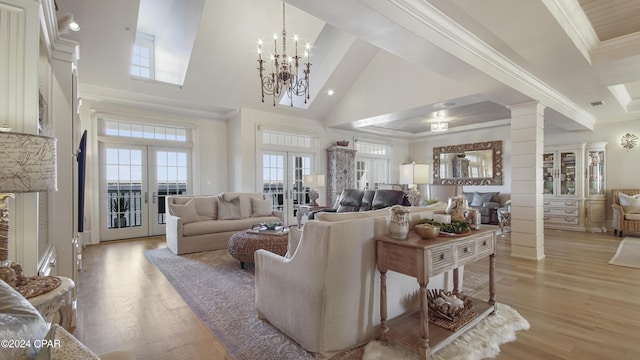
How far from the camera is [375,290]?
84.4 inches

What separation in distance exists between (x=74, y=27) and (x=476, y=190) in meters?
9.32

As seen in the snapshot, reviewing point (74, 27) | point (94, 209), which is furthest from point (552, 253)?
point (94, 209)

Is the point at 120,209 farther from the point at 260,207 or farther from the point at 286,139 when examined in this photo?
the point at 286,139

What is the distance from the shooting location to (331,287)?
1903 millimetres

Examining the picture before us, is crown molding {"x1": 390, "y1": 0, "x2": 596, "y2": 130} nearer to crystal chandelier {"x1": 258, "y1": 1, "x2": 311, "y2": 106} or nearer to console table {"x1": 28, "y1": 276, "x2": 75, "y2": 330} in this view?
crystal chandelier {"x1": 258, "y1": 1, "x2": 311, "y2": 106}

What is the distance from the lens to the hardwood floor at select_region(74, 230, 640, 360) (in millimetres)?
2111

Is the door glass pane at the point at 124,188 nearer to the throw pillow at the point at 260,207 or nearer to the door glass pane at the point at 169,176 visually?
the door glass pane at the point at 169,176

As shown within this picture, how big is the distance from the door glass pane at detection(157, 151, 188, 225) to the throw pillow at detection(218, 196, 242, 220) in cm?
175

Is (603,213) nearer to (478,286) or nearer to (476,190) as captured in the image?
(476,190)

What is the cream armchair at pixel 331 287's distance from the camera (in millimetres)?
1906

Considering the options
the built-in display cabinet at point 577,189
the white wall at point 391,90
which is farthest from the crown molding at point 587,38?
the built-in display cabinet at point 577,189

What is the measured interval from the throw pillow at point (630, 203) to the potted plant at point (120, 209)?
33.7ft

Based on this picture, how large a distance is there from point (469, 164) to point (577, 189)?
102 inches

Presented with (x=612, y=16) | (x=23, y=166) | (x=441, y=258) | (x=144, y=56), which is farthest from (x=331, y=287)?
(x=144, y=56)
